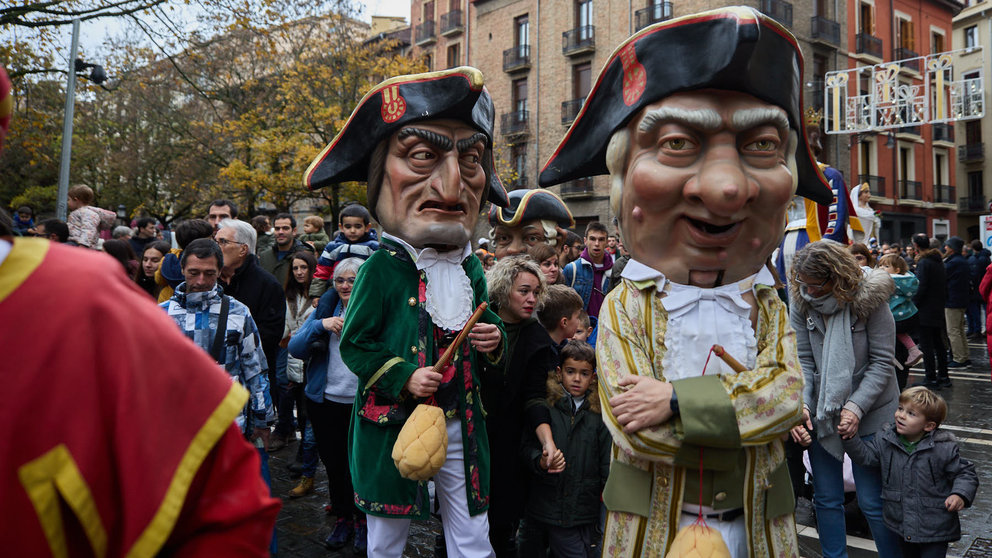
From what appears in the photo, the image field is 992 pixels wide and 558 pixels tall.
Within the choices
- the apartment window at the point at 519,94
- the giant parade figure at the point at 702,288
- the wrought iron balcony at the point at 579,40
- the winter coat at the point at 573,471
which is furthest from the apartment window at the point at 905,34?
the giant parade figure at the point at 702,288

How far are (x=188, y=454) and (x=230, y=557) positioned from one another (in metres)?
0.18

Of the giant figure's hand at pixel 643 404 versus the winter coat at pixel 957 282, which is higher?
the winter coat at pixel 957 282

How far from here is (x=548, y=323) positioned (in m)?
4.34

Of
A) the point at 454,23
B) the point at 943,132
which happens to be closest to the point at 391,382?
the point at 454,23

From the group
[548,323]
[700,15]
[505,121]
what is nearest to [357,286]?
[548,323]

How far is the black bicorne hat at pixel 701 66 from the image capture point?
7.86 ft

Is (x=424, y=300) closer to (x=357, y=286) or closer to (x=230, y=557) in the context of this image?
(x=357, y=286)

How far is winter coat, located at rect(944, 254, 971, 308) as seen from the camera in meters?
11.5

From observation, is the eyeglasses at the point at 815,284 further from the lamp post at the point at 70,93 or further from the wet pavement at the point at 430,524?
the lamp post at the point at 70,93

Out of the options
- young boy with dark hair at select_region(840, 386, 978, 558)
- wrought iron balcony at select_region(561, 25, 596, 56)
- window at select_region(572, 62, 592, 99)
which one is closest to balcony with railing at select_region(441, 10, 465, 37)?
wrought iron balcony at select_region(561, 25, 596, 56)

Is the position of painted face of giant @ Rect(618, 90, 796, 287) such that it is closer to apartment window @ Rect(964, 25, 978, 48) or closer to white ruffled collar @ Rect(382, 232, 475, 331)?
white ruffled collar @ Rect(382, 232, 475, 331)

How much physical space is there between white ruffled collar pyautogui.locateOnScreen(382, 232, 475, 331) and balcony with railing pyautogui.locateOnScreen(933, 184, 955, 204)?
32730 millimetres

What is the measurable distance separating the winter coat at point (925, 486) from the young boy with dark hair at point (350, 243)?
345cm

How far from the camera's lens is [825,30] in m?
25.0
